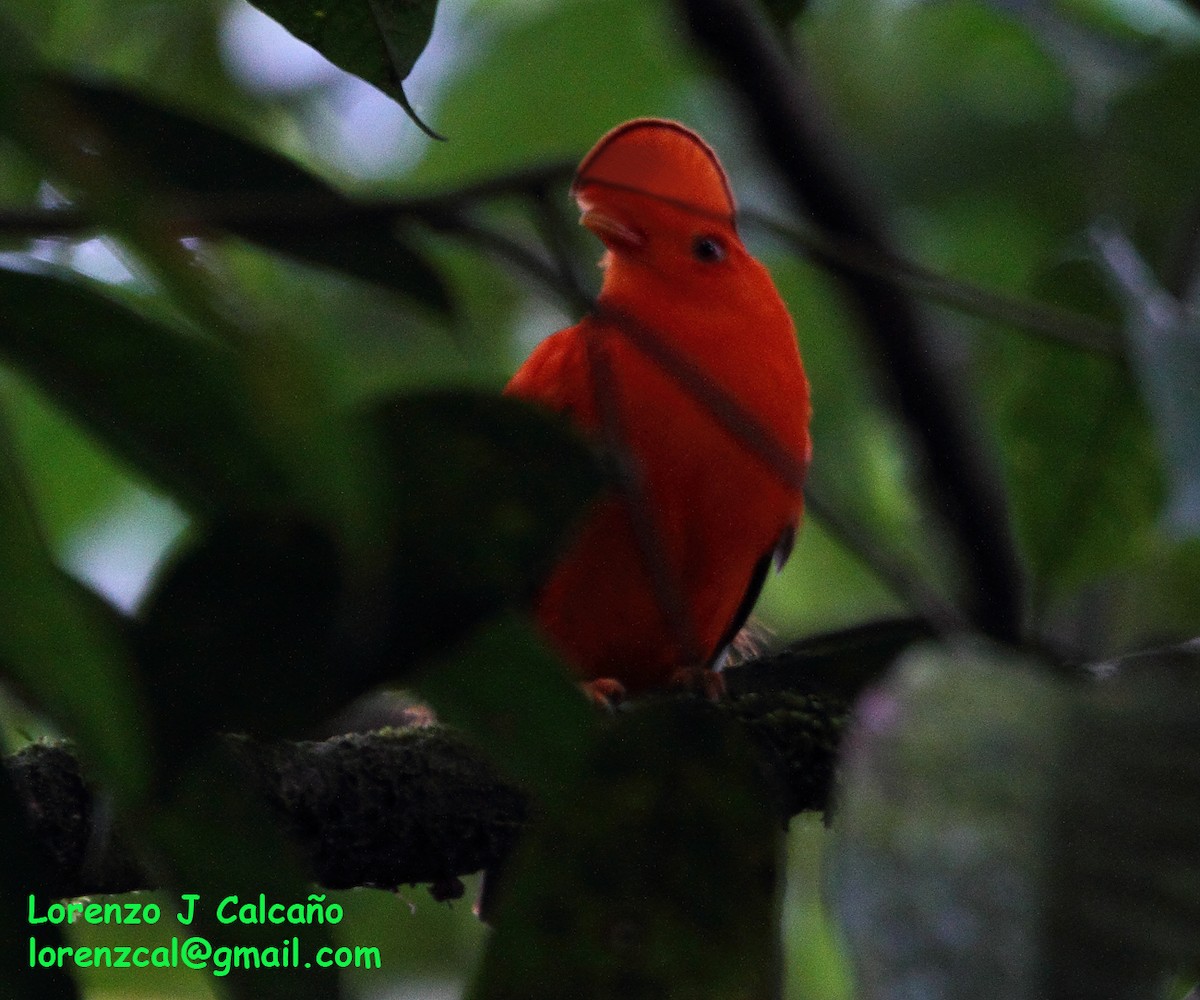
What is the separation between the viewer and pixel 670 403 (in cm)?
213

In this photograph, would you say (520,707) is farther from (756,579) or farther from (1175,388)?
(756,579)

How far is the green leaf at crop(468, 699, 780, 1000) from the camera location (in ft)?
3.03

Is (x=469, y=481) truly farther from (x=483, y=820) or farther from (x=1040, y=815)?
(x=483, y=820)

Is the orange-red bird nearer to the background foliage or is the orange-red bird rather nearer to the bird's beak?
the bird's beak

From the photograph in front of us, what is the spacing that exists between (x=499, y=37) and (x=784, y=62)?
953mm

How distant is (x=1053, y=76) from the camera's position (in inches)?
147

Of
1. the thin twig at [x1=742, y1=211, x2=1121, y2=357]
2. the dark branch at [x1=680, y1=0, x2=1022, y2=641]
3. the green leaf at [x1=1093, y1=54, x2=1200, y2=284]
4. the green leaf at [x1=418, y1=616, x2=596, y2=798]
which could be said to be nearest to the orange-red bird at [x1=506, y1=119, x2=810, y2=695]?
the dark branch at [x1=680, y1=0, x2=1022, y2=641]

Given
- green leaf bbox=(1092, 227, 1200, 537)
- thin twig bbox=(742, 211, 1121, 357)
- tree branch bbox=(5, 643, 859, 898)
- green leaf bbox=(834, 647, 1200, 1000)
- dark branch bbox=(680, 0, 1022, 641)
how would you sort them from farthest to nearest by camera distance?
dark branch bbox=(680, 0, 1022, 641) < tree branch bbox=(5, 643, 859, 898) < thin twig bbox=(742, 211, 1121, 357) < green leaf bbox=(1092, 227, 1200, 537) < green leaf bbox=(834, 647, 1200, 1000)

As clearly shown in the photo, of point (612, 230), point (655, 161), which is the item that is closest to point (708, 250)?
point (612, 230)

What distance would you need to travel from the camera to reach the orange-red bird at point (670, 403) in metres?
2.08

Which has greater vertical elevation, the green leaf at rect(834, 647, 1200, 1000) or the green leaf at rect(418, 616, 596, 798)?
the green leaf at rect(418, 616, 596, 798)

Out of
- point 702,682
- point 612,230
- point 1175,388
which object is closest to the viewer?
point 1175,388

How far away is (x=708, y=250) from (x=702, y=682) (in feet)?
4.16

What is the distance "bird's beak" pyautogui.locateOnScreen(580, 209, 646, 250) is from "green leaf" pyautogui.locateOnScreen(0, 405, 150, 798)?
5.37 feet
